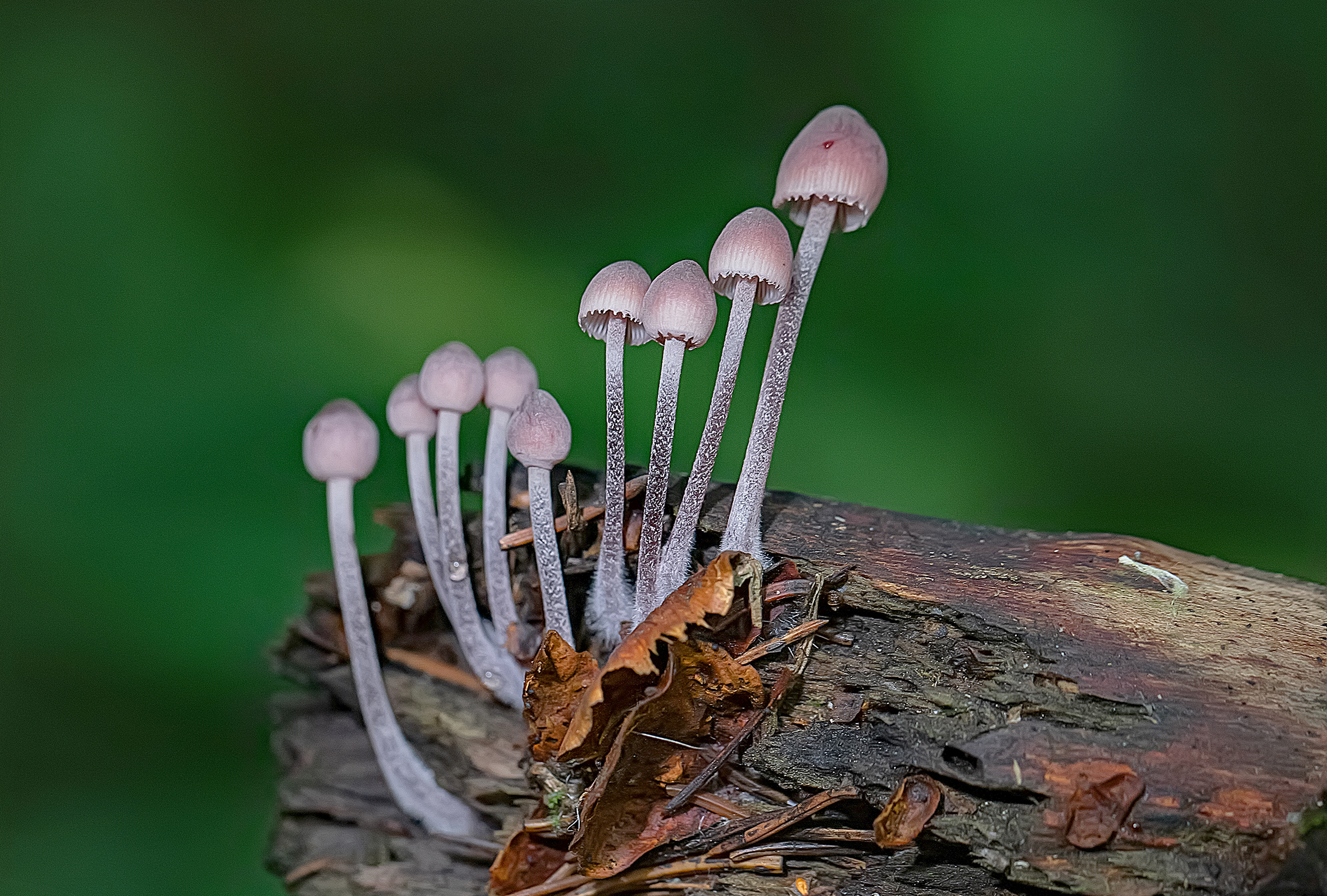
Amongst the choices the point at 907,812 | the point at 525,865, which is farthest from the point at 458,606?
the point at 907,812

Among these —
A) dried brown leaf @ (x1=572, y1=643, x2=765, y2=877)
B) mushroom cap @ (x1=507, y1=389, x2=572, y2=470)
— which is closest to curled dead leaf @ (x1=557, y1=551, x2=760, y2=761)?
dried brown leaf @ (x1=572, y1=643, x2=765, y2=877)

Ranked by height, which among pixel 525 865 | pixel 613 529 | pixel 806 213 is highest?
pixel 806 213

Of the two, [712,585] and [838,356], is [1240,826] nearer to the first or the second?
[712,585]

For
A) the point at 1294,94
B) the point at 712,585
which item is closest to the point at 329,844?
the point at 712,585

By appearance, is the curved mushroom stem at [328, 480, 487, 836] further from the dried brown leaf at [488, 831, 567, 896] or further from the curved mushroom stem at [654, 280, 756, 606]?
the curved mushroom stem at [654, 280, 756, 606]

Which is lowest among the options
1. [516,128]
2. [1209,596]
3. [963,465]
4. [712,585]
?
[712,585]

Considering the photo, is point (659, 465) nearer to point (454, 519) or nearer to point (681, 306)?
point (681, 306)

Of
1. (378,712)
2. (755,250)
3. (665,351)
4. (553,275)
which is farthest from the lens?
(553,275)

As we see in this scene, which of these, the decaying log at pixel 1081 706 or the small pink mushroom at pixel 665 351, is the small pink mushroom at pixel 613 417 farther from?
the decaying log at pixel 1081 706
